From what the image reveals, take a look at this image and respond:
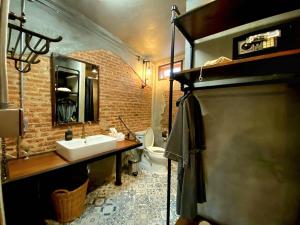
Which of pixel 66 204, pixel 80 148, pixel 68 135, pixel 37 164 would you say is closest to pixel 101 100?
pixel 68 135

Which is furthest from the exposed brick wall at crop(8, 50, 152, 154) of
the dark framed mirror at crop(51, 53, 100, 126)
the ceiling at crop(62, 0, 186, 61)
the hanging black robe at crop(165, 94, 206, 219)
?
the hanging black robe at crop(165, 94, 206, 219)

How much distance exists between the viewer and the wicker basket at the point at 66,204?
166 centimetres

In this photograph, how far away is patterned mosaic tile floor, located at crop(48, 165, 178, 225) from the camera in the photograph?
175cm

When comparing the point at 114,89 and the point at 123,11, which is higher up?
the point at 123,11

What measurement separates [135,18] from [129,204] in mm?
2529

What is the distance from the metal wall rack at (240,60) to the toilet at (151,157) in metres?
1.98

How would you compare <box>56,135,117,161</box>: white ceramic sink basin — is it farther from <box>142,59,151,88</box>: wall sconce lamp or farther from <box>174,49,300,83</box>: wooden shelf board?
<box>142,59,151,88</box>: wall sconce lamp

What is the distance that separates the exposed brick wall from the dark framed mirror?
3.0 inches

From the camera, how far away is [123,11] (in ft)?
6.79

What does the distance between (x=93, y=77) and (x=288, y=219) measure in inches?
104

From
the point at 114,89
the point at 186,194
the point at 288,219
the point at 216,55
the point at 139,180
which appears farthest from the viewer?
the point at 114,89

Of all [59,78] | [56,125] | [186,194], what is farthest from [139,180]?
[59,78]

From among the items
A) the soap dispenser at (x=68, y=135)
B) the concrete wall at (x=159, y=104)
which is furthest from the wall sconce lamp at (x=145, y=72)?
the soap dispenser at (x=68, y=135)

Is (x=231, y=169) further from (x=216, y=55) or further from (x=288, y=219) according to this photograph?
(x=216, y=55)
